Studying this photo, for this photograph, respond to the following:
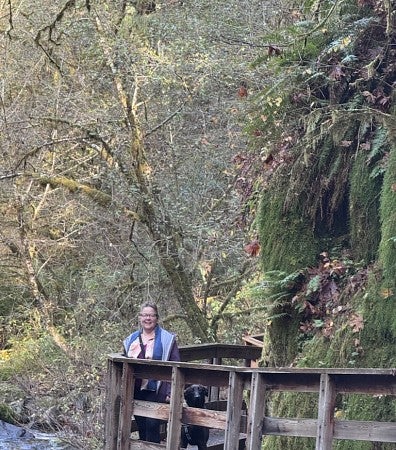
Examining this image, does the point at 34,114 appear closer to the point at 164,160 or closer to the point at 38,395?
the point at 164,160

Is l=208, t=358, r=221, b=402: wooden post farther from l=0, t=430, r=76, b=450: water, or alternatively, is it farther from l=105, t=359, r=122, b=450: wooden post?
l=0, t=430, r=76, b=450: water

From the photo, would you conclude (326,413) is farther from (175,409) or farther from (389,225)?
(389,225)

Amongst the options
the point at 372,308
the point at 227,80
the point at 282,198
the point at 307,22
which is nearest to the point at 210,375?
the point at 372,308

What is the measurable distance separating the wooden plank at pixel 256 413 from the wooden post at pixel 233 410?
0.70ft

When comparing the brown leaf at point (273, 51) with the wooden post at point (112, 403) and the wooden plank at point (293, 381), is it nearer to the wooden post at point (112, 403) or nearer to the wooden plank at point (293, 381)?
the wooden post at point (112, 403)

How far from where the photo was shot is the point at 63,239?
16422 mm

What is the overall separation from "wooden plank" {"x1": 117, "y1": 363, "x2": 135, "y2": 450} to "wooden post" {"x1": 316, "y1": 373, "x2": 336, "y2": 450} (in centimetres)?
240

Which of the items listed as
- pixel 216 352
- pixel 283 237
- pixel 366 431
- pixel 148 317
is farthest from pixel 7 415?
pixel 366 431

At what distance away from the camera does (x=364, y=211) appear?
795cm

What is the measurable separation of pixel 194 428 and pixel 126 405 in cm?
75

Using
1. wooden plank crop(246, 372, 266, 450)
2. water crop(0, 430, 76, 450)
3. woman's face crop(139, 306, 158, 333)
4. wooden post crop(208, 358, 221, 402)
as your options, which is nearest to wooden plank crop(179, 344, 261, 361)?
wooden post crop(208, 358, 221, 402)

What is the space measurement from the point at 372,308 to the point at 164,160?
910cm

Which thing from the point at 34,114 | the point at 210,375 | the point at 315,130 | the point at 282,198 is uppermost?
the point at 34,114

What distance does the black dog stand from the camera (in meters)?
7.35
